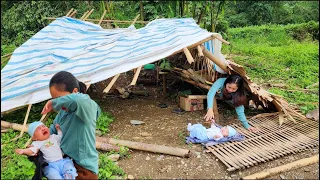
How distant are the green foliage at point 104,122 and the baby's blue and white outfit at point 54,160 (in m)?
2.06

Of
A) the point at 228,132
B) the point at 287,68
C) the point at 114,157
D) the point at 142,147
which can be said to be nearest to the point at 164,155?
the point at 142,147

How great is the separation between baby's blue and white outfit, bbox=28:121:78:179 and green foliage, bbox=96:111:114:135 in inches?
81.1

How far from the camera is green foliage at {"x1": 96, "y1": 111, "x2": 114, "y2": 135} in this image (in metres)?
4.74

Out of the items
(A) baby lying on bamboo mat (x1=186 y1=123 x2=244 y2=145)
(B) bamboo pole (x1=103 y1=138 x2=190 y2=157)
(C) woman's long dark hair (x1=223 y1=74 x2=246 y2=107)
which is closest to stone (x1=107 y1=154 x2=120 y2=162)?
(B) bamboo pole (x1=103 y1=138 x2=190 y2=157)

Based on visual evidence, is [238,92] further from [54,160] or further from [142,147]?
[54,160]

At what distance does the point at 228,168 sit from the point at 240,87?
1.54m

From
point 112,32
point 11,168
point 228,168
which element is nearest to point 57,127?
point 11,168

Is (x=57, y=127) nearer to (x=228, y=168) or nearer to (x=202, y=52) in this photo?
(x=228, y=168)

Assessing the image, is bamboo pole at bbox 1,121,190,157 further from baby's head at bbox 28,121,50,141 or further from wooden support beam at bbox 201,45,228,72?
wooden support beam at bbox 201,45,228,72

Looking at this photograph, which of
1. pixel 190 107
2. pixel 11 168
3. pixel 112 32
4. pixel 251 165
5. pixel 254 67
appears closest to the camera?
pixel 11 168

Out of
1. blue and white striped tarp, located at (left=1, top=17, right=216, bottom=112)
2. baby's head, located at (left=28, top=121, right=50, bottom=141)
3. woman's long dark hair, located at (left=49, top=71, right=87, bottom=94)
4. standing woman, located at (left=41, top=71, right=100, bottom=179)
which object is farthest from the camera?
blue and white striped tarp, located at (left=1, top=17, right=216, bottom=112)

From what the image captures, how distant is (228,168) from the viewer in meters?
3.68

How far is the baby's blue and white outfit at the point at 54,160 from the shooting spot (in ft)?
8.47

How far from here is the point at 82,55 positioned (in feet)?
17.0
